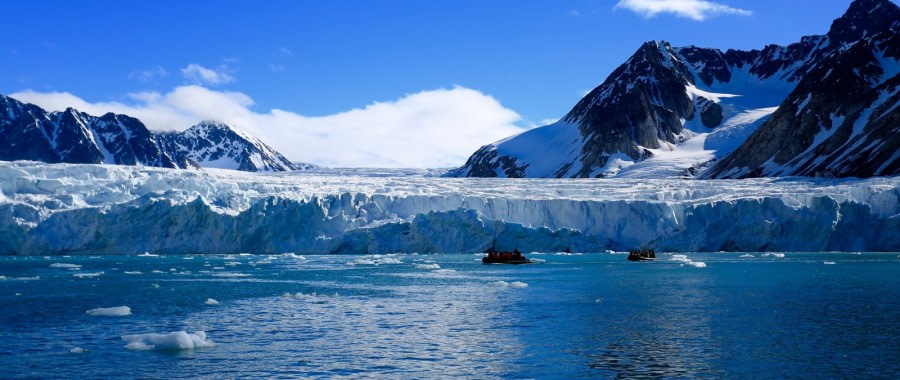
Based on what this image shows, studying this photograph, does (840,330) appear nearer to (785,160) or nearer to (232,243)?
(232,243)

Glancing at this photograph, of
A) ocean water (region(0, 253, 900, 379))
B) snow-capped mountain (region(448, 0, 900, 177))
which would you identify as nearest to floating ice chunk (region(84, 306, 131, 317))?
ocean water (region(0, 253, 900, 379))

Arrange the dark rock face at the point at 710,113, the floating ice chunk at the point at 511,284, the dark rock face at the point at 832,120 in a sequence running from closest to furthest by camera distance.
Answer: the floating ice chunk at the point at 511,284
the dark rock face at the point at 832,120
the dark rock face at the point at 710,113

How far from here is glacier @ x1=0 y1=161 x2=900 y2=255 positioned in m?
55.2

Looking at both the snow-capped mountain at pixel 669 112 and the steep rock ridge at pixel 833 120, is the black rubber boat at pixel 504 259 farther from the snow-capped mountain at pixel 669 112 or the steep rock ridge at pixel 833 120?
the snow-capped mountain at pixel 669 112

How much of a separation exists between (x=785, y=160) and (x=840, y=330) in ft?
336

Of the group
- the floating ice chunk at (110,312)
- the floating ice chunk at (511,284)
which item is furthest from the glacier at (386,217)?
the floating ice chunk at (110,312)

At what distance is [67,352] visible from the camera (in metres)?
16.4

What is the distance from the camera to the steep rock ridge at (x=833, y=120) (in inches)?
3789

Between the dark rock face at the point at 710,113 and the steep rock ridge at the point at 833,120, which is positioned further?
the dark rock face at the point at 710,113

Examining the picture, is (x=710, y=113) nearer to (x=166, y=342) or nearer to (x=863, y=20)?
(x=863, y=20)

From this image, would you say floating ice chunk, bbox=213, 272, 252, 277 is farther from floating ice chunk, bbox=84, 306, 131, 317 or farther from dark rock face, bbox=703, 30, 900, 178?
dark rock face, bbox=703, 30, 900, 178

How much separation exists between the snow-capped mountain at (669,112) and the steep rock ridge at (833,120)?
8.79 ft

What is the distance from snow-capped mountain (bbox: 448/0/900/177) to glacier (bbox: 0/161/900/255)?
69444mm

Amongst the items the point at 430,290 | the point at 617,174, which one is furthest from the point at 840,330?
the point at 617,174
